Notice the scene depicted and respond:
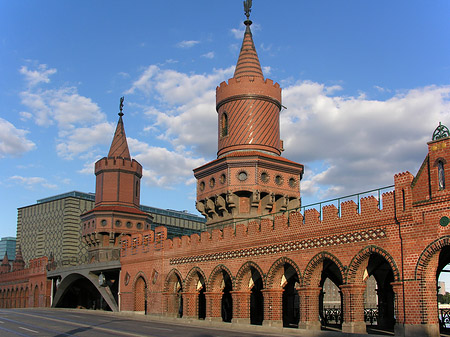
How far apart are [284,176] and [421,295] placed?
15897mm

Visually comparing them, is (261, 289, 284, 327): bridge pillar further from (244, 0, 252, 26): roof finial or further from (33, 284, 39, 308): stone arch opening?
(33, 284, 39, 308): stone arch opening

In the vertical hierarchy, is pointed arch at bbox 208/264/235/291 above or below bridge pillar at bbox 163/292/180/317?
above

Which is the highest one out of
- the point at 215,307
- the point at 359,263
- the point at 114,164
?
the point at 114,164

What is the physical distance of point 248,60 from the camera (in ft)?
122

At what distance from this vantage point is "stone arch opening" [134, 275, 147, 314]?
3884cm

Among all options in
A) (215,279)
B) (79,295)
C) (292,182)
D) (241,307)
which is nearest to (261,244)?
(241,307)

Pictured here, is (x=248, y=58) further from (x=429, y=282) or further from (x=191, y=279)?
(x=429, y=282)

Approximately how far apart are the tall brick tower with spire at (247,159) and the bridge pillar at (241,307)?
550 cm

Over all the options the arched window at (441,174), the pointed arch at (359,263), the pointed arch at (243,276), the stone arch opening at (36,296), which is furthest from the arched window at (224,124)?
the stone arch opening at (36,296)

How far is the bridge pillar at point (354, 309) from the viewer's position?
2184 centimetres

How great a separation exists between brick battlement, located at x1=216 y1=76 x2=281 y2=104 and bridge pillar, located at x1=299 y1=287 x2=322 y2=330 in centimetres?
1534

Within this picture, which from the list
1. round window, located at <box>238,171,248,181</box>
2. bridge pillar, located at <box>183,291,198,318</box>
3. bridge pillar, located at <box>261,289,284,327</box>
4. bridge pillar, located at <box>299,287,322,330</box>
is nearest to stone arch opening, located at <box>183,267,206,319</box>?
bridge pillar, located at <box>183,291,198,318</box>

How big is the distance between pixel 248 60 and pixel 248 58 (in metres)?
0.23

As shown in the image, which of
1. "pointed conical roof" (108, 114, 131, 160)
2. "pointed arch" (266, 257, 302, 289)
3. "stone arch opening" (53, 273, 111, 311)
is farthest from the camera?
"stone arch opening" (53, 273, 111, 311)
